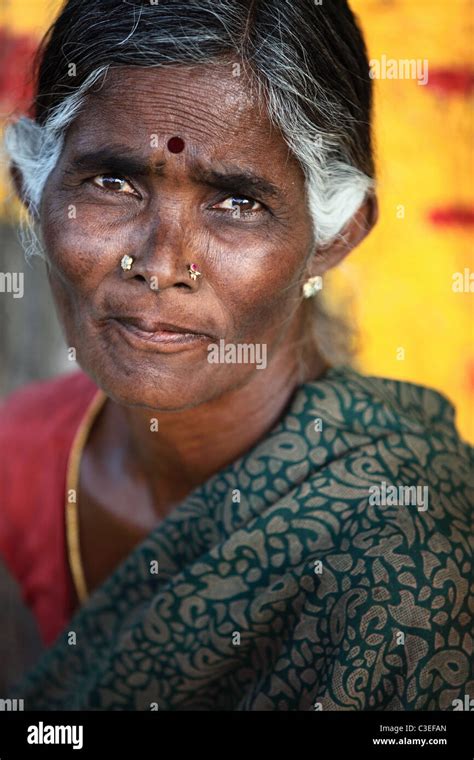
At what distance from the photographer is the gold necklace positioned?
2404 mm

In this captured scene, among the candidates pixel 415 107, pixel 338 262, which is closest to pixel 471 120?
pixel 415 107

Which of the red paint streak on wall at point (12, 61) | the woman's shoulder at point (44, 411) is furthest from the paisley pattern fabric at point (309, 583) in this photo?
the red paint streak on wall at point (12, 61)

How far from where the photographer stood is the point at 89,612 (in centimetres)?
215

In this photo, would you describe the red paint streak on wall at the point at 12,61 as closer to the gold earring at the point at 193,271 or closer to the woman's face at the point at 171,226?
the woman's face at the point at 171,226

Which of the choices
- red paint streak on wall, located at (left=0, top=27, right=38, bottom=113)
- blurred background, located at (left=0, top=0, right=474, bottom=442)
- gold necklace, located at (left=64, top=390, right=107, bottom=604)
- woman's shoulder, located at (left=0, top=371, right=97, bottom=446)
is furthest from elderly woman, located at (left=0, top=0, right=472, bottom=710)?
red paint streak on wall, located at (left=0, top=27, right=38, bottom=113)

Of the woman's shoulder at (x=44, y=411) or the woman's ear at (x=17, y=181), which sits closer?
the woman's ear at (x=17, y=181)

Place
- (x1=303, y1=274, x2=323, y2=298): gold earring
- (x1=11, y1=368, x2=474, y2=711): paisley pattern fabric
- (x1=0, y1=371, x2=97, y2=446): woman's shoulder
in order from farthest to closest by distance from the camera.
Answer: (x1=0, y1=371, x2=97, y2=446): woman's shoulder
(x1=303, y1=274, x2=323, y2=298): gold earring
(x1=11, y1=368, x2=474, y2=711): paisley pattern fabric

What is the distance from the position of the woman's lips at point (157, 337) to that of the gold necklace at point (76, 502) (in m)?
0.68

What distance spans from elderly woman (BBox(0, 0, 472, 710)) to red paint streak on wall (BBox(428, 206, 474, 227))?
5.28 feet

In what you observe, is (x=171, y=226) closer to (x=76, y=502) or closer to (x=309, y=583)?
(x=309, y=583)

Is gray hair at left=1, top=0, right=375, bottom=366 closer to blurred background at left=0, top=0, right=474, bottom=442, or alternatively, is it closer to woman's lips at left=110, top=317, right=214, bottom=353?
woman's lips at left=110, top=317, right=214, bottom=353

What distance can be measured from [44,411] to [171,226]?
3.65 feet

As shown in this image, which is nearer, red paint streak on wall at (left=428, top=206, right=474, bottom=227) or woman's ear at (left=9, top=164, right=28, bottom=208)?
woman's ear at (left=9, top=164, right=28, bottom=208)

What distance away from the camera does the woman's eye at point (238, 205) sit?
1.74 m
